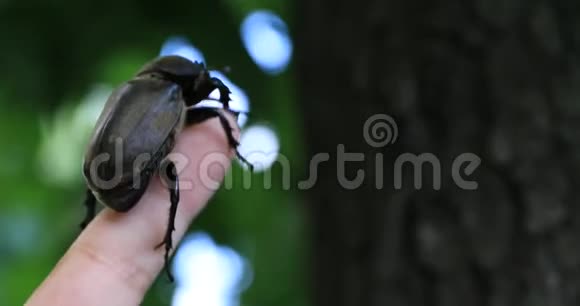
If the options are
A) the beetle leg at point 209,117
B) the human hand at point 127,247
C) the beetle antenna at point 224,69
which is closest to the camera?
the human hand at point 127,247

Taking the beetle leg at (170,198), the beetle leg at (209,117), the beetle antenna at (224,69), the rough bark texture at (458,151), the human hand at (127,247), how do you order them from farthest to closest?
1. the beetle antenna at (224,69)
2. the beetle leg at (209,117)
3. the rough bark texture at (458,151)
4. the beetle leg at (170,198)
5. the human hand at (127,247)

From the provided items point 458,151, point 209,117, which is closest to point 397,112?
point 458,151

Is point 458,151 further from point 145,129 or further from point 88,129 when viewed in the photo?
point 88,129

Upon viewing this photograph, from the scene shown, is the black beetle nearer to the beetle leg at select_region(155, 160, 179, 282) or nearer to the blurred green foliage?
the beetle leg at select_region(155, 160, 179, 282)

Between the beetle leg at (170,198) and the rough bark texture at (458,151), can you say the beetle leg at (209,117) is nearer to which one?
the beetle leg at (170,198)

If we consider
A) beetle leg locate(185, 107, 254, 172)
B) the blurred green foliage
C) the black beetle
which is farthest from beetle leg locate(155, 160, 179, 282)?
the blurred green foliage

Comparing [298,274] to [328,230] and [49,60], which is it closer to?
[328,230]

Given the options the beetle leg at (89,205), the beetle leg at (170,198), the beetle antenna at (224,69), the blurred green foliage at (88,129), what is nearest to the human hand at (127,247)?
the beetle leg at (170,198)

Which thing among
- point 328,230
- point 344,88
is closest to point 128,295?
point 328,230
